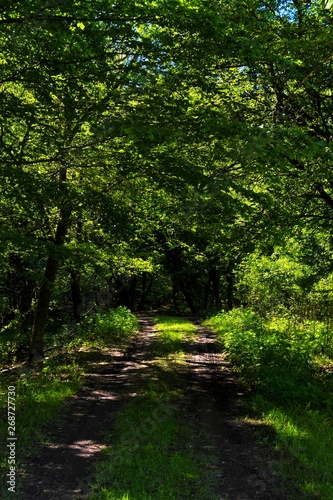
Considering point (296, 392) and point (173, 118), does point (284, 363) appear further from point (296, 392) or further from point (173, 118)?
point (173, 118)

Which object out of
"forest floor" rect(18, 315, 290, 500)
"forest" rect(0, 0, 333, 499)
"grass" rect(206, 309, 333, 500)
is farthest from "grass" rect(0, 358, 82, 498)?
"grass" rect(206, 309, 333, 500)

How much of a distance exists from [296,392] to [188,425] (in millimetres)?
2563

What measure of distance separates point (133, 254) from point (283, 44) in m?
8.72

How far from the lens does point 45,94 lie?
682 centimetres

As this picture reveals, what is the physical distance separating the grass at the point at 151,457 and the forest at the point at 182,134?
5.47ft

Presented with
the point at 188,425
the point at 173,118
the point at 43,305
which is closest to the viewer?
the point at 173,118

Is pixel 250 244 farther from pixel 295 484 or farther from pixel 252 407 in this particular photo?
pixel 295 484

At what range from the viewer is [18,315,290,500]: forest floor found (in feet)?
16.9

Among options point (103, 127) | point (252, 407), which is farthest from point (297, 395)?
point (103, 127)

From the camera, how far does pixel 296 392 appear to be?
Result: 855cm

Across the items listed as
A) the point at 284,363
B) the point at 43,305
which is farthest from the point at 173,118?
the point at 43,305

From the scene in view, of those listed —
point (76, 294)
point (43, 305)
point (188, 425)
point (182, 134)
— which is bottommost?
point (188, 425)

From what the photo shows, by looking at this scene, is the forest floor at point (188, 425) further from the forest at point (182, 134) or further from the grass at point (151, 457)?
the forest at point (182, 134)

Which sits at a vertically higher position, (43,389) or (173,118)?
(173,118)
